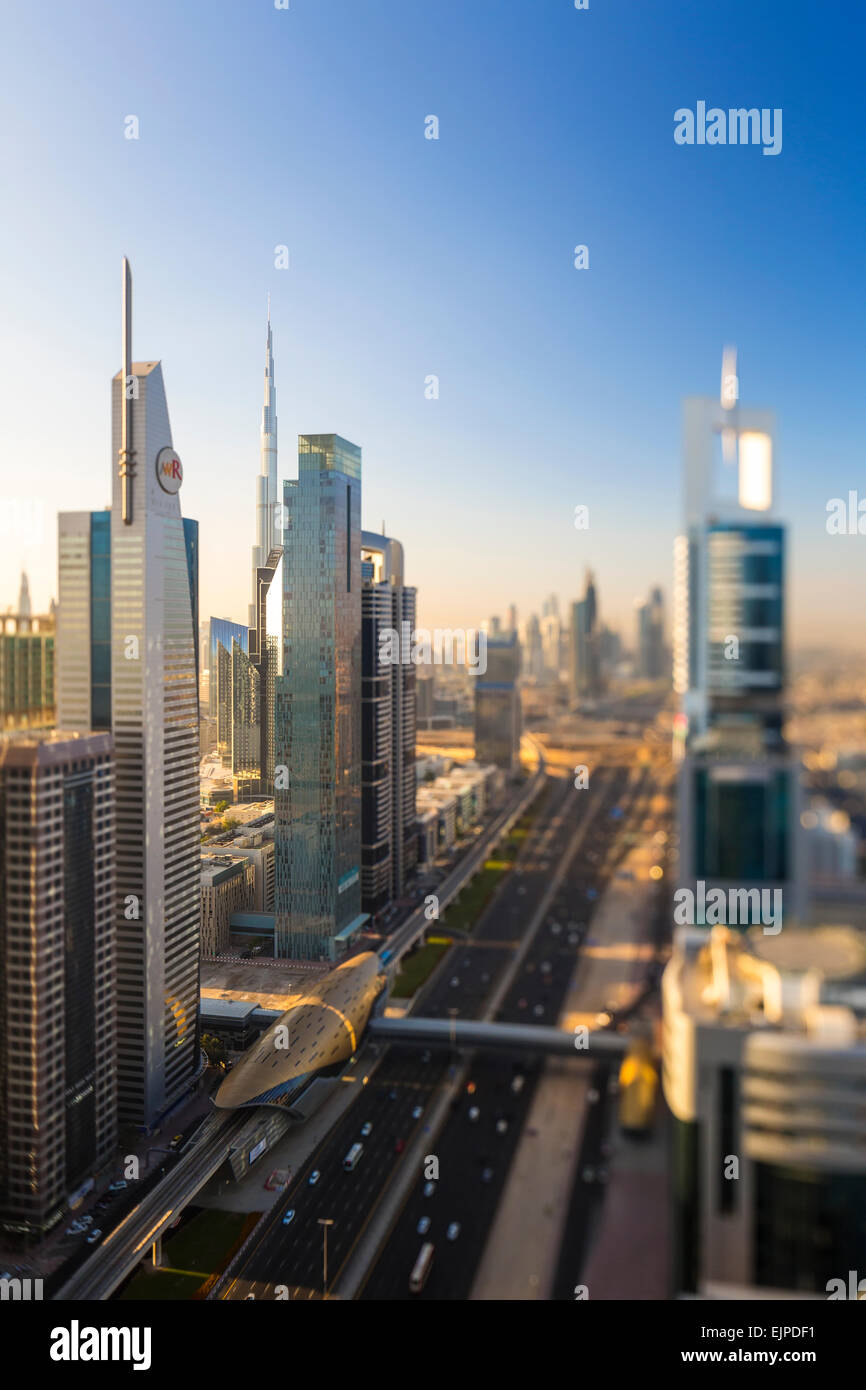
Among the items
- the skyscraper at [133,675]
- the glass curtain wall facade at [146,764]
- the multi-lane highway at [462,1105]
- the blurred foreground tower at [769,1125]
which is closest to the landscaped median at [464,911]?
the multi-lane highway at [462,1105]

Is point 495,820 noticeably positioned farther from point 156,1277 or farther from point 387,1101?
point 156,1277

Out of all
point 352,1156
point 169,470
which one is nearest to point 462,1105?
point 352,1156

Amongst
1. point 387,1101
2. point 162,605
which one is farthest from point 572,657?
point 387,1101

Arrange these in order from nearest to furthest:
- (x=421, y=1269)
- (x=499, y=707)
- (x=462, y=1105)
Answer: (x=421, y=1269), (x=462, y=1105), (x=499, y=707)

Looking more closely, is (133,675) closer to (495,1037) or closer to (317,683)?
(495,1037)

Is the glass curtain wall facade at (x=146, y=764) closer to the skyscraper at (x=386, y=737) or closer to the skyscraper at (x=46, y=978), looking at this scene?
the skyscraper at (x=46, y=978)

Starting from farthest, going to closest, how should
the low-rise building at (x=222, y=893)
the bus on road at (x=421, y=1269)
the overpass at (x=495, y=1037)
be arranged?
the low-rise building at (x=222, y=893), the overpass at (x=495, y=1037), the bus on road at (x=421, y=1269)

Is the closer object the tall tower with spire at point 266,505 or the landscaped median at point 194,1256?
the landscaped median at point 194,1256
